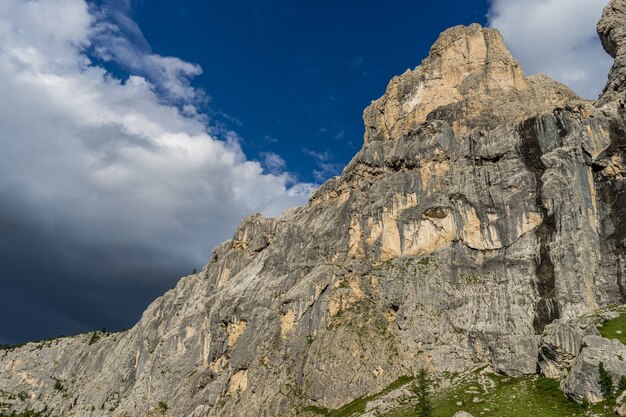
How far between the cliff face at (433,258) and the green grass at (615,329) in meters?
9.03

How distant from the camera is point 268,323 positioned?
12619 centimetres

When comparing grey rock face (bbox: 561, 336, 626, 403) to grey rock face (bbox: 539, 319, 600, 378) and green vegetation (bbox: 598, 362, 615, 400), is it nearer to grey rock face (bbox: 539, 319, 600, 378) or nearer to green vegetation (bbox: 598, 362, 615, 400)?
green vegetation (bbox: 598, 362, 615, 400)

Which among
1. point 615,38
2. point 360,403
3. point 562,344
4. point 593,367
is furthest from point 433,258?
point 615,38

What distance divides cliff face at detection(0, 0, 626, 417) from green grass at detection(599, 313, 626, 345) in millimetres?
9025

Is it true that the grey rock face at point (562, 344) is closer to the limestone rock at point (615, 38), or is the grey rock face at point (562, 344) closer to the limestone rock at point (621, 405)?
the limestone rock at point (621, 405)

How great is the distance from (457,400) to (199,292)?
115m

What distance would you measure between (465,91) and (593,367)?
335 ft

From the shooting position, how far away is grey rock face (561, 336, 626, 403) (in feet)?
230

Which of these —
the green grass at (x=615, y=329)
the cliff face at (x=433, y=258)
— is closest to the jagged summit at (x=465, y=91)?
the cliff face at (x=433, y=258)

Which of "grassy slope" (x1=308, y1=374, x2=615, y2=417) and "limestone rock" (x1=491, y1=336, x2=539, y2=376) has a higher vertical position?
"limestone rock" (x1=491, y1=336, x2=539, y2=376)

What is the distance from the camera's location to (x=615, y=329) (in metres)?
80.8

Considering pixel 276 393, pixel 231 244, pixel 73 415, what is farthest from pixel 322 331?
pixel 73 415

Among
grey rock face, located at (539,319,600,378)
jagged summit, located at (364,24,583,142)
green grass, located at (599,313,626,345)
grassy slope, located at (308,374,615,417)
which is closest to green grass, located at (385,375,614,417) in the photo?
grassy slope, located at (308,374,615,417)

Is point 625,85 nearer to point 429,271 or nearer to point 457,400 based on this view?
point 429,271
